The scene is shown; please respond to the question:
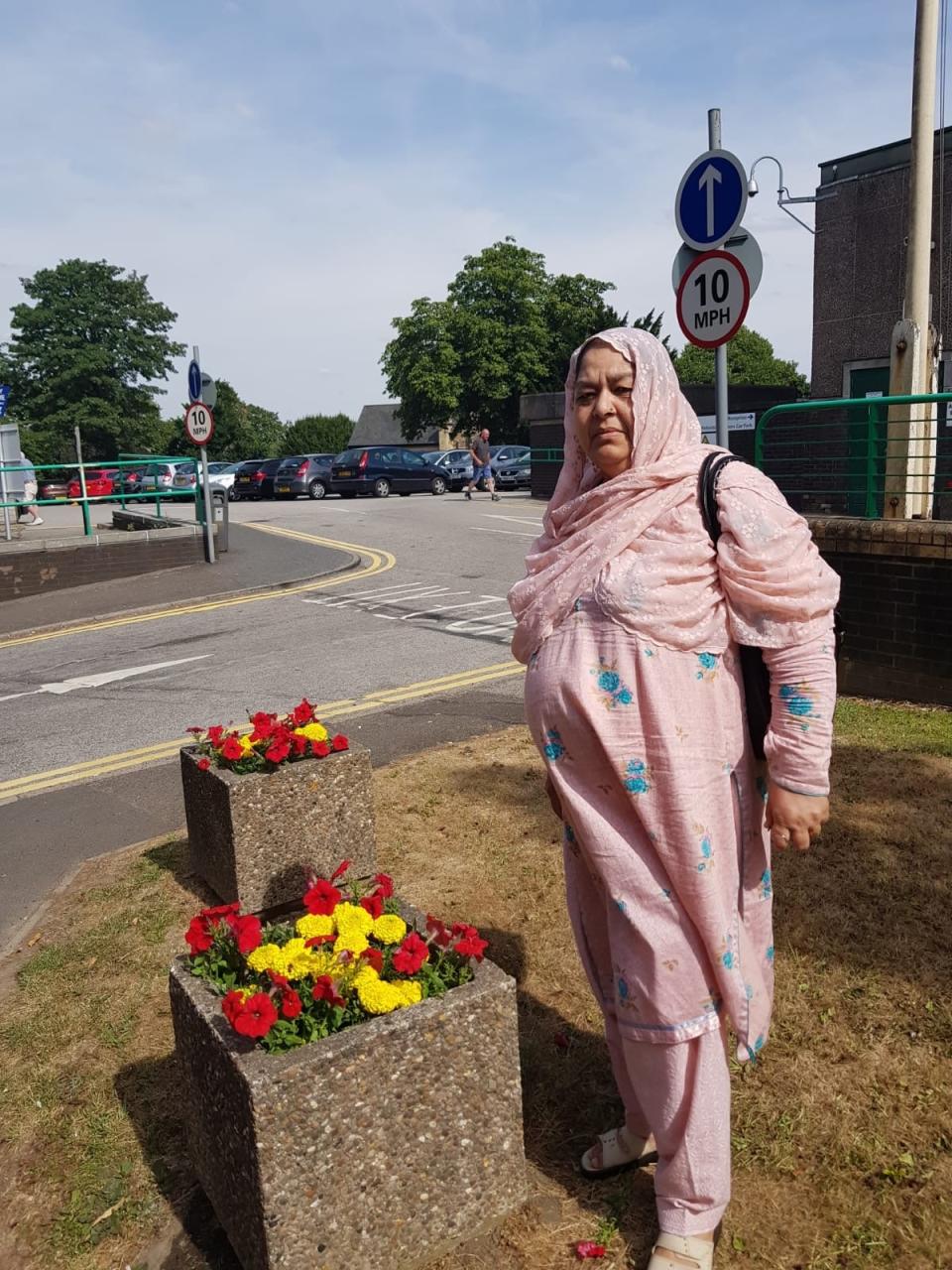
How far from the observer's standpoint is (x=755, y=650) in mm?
2301

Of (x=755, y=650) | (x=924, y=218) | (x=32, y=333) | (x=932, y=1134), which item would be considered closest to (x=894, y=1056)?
(x=932, y=1134)

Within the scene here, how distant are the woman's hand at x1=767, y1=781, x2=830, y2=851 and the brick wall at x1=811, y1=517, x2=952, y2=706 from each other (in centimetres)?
499

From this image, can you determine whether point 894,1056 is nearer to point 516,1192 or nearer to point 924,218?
point 516,1192

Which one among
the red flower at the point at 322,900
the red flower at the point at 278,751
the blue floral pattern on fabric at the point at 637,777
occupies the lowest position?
the red flower at the point at 278,751

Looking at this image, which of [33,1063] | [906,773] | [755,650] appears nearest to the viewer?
[755,650]

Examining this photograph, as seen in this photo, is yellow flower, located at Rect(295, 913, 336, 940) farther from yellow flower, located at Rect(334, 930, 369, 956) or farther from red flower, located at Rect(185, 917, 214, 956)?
red flower, located at Rect(185, 917, 214, 956)

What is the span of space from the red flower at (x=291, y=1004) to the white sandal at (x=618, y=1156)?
3.11 feet

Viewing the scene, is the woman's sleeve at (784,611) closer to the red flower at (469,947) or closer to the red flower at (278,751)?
the red flower at (469,947)

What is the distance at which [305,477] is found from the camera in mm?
33156

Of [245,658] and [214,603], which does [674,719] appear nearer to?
[245,658]

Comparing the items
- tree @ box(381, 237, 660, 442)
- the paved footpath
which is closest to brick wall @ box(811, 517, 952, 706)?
the paved footpath

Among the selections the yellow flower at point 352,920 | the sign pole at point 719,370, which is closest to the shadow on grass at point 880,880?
the yellow flower at point 352,920

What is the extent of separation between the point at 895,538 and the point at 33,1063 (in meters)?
5.83

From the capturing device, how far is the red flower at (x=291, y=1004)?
2293mm
